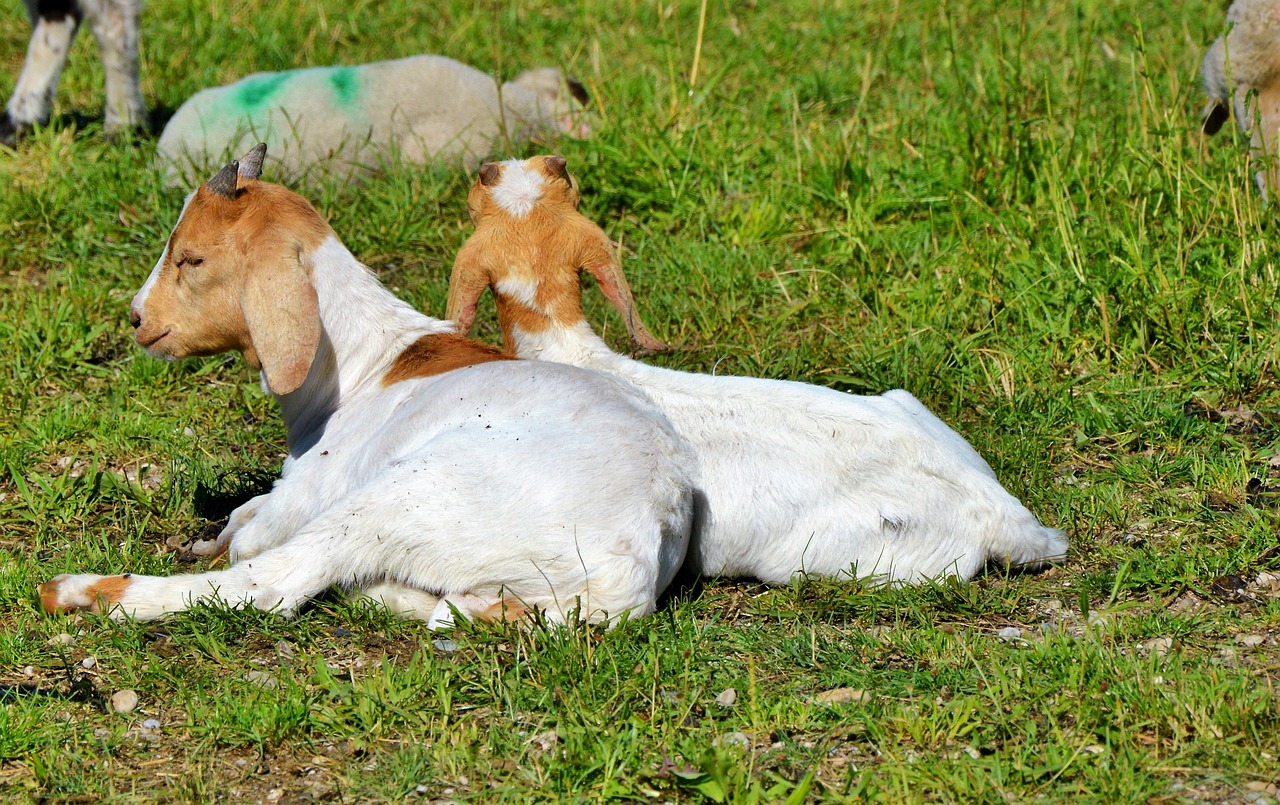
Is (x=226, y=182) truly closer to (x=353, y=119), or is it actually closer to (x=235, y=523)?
(x=235, y=523)

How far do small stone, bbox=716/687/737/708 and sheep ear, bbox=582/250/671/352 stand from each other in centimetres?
120

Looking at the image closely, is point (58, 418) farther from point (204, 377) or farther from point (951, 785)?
point (951, 785)

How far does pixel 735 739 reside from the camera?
3129mm

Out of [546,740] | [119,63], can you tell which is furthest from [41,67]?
[546,740]

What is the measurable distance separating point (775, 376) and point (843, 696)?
82.4 inches

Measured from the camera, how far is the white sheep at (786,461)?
384 centimetres

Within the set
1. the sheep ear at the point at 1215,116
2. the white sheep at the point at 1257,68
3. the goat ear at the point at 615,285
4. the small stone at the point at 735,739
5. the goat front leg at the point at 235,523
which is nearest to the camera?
the small stone at the point at 735,739

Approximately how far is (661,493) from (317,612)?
1.01 meters

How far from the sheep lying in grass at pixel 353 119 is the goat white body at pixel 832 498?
10.6 ft

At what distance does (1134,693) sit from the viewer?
10.4 ft

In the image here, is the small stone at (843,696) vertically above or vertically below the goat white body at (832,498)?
below

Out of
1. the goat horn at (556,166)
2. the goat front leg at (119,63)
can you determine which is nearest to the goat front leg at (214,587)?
the goat horn at (556,166)

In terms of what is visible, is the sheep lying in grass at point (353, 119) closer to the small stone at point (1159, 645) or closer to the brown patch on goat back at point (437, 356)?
the brown patch on goat back at point (437, 356)

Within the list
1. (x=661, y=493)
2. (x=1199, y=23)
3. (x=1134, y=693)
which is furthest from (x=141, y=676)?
(x=1199, y=23)
